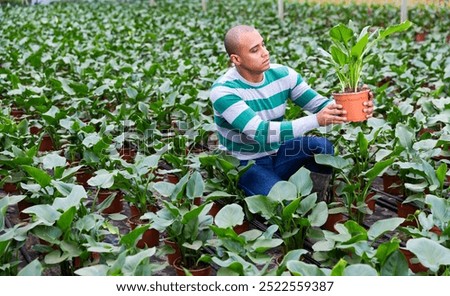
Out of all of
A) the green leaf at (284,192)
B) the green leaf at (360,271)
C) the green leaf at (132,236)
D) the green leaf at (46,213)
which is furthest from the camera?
the green leaf at (284,192)

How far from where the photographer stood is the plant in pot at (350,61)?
139 inches

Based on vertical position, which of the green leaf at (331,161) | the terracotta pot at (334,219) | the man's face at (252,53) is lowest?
the terracotta pot at (334,219)

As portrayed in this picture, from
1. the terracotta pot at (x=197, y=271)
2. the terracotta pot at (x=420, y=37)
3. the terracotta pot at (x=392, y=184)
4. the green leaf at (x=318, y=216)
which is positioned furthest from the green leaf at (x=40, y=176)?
the terracotta pot at (x=420, y=37)

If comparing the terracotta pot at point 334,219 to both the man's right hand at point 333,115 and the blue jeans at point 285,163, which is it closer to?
the blue jeans at point 285,163

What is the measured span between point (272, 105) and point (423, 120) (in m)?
1.49

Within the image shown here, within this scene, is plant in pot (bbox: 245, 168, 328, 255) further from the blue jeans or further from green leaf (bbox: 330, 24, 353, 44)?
green leaf (bbox: 330, 24, 353, 44)

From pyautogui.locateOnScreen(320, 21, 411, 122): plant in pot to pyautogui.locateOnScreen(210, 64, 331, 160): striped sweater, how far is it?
0.69 ft

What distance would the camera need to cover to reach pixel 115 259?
116 inches

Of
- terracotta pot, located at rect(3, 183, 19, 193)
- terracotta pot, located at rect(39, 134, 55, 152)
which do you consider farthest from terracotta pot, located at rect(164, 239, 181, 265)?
terracotta pot, located at rect(39, 134, 55, 152)

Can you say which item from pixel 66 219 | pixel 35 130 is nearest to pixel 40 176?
pixel 66 219

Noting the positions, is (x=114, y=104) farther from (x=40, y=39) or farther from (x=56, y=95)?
(x=40, y=39)

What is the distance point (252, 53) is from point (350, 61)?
565mm

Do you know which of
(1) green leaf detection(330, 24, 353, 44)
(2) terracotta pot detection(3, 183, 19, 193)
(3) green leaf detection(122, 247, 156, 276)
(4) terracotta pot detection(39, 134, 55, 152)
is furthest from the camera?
(4) terracotta pot detection(39, 134, 55, 152)

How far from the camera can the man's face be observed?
3695 millimetres
